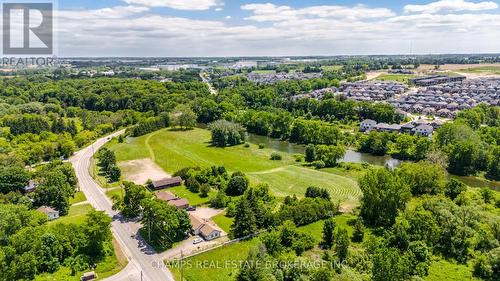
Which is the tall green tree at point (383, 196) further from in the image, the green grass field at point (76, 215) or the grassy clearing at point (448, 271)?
the green grass field at point (76, 215)

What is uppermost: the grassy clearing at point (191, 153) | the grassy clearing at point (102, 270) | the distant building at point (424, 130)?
the distant building at point (424, 130)

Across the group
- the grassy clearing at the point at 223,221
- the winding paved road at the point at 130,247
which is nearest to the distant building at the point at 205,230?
the grassy clearing at the point at 223,221

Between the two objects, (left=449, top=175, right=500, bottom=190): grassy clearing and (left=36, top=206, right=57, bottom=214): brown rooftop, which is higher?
(left=449, top=175, right=500, bottom=190): grassy clearing

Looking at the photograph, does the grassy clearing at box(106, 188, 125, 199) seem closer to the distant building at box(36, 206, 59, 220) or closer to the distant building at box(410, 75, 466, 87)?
the distant building at box(36, 206, 59, 220)

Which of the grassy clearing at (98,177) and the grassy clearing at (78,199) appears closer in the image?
the grassy clearing at (78,199)

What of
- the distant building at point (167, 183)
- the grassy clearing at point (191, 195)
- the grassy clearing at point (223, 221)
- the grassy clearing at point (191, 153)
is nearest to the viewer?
the grassy clearing at point (223, 221)

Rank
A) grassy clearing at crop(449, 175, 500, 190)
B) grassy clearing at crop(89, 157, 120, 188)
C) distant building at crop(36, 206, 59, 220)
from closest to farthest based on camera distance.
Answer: distant building at crop(36, 206, 59, 220) < grassy clearing at crop(449, 175, 500, 190) < grassy clearing at crop(89, 157, 120, 188)

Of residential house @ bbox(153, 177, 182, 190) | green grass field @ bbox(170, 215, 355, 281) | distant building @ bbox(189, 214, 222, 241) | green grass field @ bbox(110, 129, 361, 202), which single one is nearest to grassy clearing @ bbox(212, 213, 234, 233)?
distant building @ bbox(189, 214, 222, 241)
